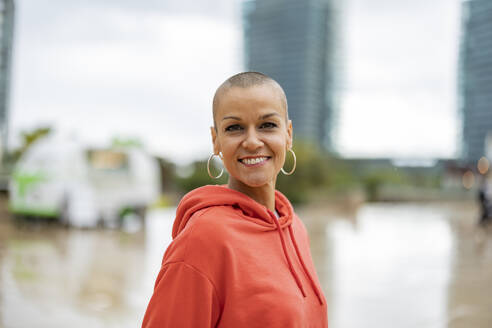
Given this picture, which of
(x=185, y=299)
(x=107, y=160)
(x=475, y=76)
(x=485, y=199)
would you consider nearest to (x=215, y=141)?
(x=185, y=299)

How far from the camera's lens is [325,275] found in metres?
5.75

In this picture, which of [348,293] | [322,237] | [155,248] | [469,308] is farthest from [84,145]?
[469,308]

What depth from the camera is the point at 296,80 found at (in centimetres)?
9012

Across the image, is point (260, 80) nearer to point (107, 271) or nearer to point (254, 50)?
point (107, 271)

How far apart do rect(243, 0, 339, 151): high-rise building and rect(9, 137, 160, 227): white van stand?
77.6 metres

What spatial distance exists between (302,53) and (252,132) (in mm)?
90572

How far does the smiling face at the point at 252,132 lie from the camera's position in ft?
3.20

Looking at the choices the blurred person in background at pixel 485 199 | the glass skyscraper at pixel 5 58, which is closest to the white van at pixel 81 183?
the blurred person in background at pixel 485 199

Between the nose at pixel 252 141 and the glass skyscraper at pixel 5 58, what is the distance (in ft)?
61.9

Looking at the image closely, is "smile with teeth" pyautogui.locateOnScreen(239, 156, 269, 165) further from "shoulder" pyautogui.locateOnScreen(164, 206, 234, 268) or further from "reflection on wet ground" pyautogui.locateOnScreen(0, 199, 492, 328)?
"reflection on wet ground" pyautogui.locateOnScreen(0, 199, 492, 328)

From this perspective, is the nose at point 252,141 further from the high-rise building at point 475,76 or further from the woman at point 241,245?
the high-rise building at point 475,76

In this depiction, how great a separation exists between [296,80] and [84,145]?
82.9 m

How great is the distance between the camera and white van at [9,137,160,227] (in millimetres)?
9469

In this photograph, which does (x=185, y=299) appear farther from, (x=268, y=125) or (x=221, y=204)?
(x=268, y=125)
